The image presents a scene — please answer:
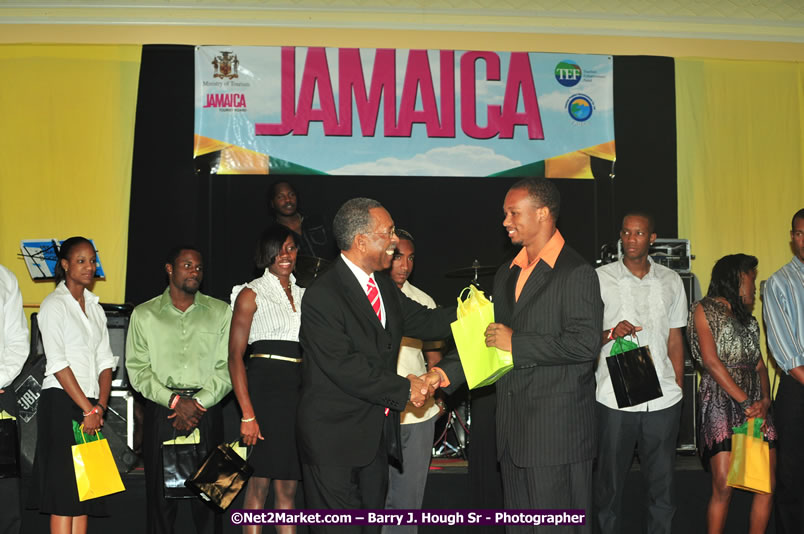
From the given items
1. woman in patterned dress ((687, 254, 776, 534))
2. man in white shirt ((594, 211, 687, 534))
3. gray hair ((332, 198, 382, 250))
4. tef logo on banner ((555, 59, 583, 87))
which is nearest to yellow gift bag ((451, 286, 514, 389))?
gray hair ((332, 198, 382, 250))

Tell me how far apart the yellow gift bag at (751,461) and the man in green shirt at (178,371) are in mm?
3067

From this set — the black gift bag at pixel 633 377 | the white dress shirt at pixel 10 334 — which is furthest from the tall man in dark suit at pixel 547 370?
the white dress shirt at pixel 10 334

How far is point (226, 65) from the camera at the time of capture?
723 centimetres

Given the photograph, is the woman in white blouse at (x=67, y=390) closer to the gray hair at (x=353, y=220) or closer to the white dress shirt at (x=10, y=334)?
the white dress shirt at (x=10, y=334)

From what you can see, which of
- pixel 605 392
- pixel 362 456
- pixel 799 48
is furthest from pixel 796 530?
pixel 799 48

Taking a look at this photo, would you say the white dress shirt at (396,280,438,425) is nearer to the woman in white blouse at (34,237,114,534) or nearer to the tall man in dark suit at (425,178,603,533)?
the tall man in dark suit at (425,178,603,533)

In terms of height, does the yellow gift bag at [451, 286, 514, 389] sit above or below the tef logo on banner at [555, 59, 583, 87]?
below

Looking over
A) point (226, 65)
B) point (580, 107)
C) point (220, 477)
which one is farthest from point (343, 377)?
point (580, 107)

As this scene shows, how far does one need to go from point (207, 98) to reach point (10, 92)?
1.87m

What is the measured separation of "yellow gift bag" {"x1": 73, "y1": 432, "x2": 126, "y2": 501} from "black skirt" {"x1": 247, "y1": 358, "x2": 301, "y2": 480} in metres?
0.77

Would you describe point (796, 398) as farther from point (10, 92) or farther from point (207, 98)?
point (10, 92)

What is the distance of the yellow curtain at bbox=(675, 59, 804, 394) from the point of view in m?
7.75

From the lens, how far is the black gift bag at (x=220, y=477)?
4.29 m

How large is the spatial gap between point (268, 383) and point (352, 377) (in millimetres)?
1473
